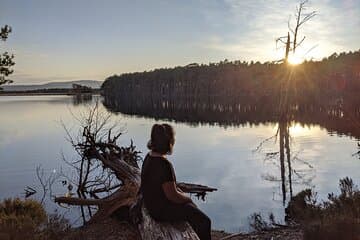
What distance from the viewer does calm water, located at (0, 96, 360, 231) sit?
12113mm

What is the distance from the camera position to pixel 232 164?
60.7 feet

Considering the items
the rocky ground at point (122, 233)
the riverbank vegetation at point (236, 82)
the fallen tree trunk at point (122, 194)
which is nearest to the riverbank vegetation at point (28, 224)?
the rocky ground at point (122, 233)

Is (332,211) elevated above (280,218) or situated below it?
above

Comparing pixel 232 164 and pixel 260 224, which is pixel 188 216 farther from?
pixel 232 164

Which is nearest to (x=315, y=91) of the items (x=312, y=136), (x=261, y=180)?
(x=312, y=136)

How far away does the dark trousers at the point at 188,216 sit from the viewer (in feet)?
15.8

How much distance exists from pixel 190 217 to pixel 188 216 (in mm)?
34

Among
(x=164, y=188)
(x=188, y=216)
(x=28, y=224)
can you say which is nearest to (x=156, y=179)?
(x=164, y=188)

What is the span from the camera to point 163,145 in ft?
14.8

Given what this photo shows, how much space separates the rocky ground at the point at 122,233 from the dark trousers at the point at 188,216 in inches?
103

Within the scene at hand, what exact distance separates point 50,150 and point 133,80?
4892 inches

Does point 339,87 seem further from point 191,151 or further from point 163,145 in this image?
point 163,145

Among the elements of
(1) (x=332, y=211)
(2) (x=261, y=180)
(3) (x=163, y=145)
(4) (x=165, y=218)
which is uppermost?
(3) (x=163, y=145)

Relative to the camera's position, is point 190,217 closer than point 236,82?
Yes
